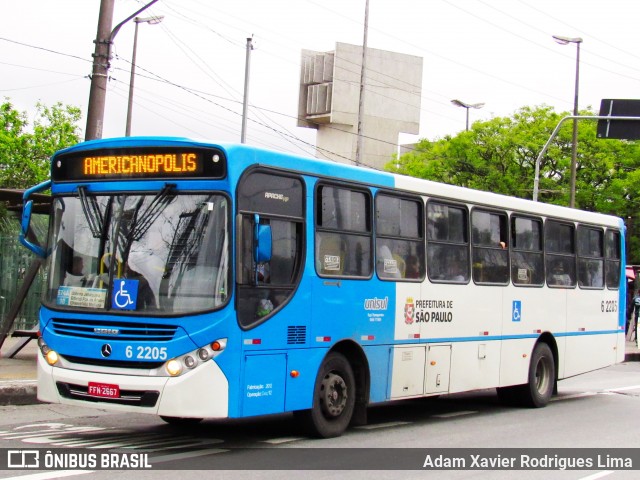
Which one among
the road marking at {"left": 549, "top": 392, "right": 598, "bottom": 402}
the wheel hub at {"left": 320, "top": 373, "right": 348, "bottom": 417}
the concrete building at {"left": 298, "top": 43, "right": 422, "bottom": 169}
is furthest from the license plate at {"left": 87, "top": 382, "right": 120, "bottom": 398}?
Result: the concrete building at {"left": 298, "top": 43, "right": 422, "bottom": 169}

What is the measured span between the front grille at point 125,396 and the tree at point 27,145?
3831 cm

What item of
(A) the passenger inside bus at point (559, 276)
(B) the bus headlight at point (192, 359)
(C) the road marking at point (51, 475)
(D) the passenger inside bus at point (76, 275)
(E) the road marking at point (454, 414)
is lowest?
(C) the road marking at point (51, 475)

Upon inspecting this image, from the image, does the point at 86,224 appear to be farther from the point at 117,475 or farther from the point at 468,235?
the point at 468,235

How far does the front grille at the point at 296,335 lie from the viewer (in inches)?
394

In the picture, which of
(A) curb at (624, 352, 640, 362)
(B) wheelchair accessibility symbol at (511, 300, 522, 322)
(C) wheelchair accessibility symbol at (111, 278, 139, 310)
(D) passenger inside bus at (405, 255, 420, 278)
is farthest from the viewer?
(A) curb at (624, 352, 640, 362)

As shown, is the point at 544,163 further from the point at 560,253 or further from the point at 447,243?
the point at 447,243

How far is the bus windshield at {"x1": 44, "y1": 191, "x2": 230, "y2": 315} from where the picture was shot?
9203mm

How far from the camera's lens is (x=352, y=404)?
11008 mm

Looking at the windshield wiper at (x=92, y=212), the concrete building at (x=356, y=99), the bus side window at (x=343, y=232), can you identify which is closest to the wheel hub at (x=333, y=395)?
the bus side window at (x=343, y=232)

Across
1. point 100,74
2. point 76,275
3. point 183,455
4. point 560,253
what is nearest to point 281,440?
point 183,455

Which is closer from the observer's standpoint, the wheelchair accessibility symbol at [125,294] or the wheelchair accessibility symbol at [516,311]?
the wheelchair accessibility symbol at [125,294]

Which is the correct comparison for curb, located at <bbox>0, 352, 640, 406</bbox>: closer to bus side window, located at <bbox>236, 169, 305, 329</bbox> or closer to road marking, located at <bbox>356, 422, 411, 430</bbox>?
road marking, located at <bbox>356, 422, 411, 430</bbox>

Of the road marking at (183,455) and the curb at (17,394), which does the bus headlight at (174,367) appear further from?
the curb at (17,394)

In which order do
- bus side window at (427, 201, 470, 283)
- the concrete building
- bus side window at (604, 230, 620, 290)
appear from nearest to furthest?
bus side window at (427, 201, 470, 283), bus side window at (604, 230, 620, 290), the concrete building
